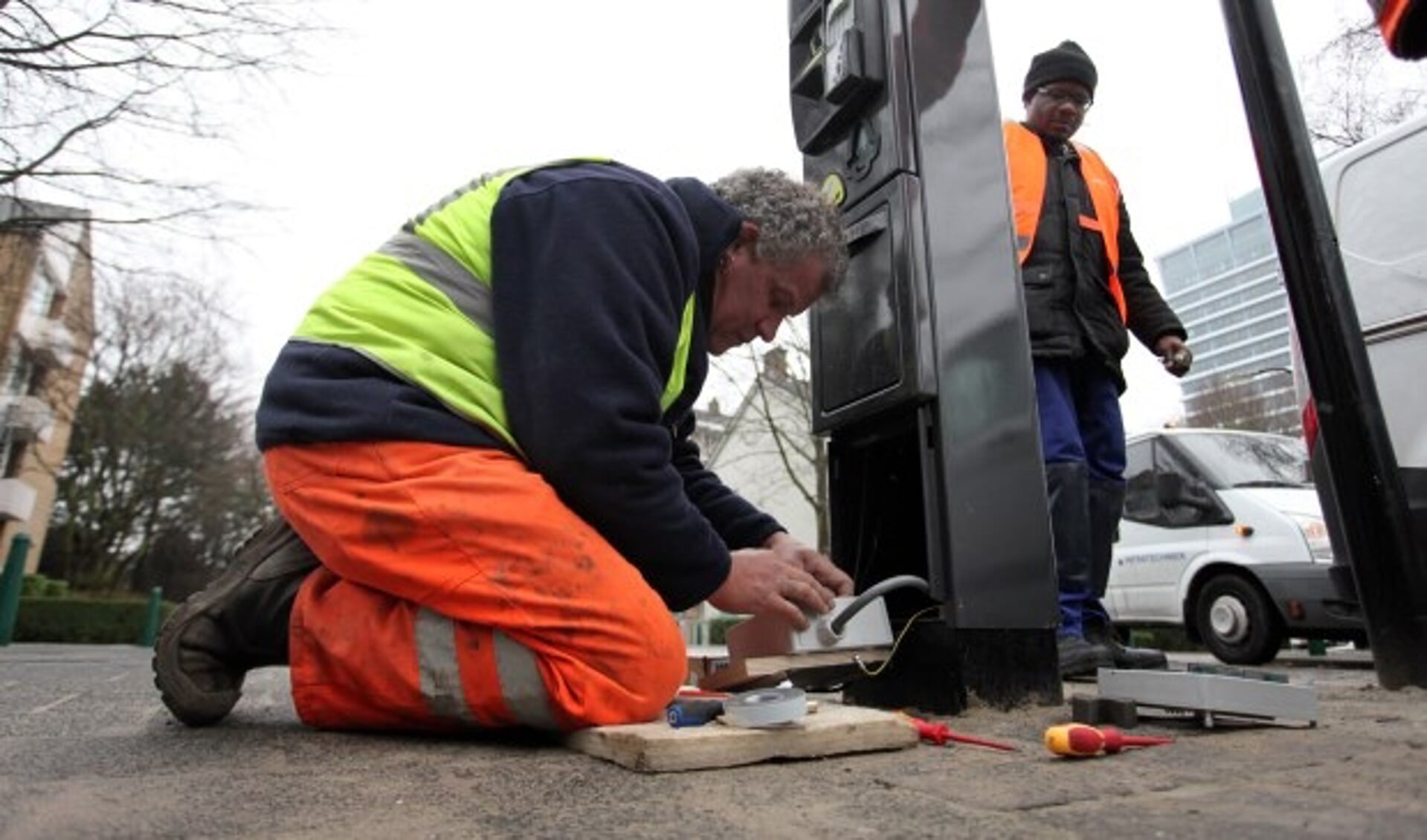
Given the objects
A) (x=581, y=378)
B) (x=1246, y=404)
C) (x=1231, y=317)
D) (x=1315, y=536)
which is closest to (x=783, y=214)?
(x=581, y=378)

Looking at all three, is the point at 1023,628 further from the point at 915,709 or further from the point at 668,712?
the point at 668,712

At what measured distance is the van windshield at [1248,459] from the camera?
6.16m

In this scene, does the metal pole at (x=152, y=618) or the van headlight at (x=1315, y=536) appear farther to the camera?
the metal pole at (x=152, y=618)

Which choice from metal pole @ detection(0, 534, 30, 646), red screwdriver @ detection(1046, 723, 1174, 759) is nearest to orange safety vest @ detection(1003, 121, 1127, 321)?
red screwdriver @ detection(1046, 723, 1174, 759)

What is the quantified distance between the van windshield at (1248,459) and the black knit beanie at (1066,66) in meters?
4.00

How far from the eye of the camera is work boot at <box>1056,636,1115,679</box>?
→ 263 cm

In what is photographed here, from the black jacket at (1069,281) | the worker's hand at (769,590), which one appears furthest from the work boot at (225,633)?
the black jacket at (1069,281)

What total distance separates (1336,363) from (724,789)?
6.89 feet

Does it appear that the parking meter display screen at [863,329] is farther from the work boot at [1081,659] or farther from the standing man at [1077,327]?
the work boot at [1081,659]

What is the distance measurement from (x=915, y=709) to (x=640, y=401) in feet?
3.28

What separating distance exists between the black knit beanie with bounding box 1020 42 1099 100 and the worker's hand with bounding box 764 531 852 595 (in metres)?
2.01

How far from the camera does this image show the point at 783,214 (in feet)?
6.51

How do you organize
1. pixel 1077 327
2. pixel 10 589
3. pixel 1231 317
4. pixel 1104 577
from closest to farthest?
pixel 1077 327, pixel 1104 577, pixel 10 589, pixel 1231 317

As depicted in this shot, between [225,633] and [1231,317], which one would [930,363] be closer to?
[225,633]
